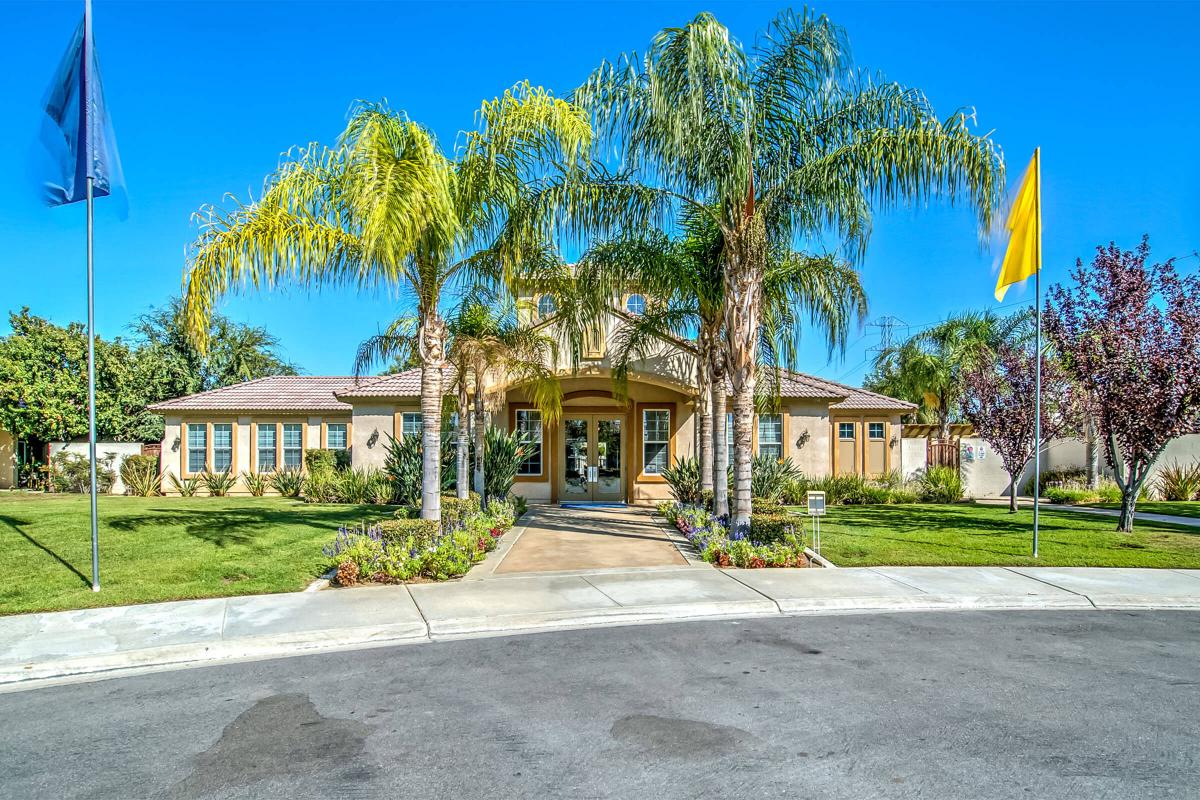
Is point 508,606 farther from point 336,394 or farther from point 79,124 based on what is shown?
point 336,394

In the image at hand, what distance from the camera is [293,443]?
2502cm

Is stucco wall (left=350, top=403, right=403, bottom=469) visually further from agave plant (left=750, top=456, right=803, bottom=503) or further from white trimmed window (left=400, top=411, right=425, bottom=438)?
agave plant (left=750, top=456, right=803, bottom=503)

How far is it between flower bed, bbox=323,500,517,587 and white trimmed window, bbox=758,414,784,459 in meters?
12.3

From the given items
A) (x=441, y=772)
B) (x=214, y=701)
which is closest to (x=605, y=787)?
(x=441, y=772)


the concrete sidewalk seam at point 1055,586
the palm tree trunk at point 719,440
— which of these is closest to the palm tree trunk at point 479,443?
the palm tree trunk at point 719,440

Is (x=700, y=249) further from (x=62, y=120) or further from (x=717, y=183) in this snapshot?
(x=62, y=120)

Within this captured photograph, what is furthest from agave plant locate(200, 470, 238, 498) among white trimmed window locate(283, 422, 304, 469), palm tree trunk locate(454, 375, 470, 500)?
palm tree trunk locate(454, 375, 470, 500)

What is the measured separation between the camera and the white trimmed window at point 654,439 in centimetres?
2150

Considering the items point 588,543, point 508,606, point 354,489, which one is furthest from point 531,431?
point 508,606

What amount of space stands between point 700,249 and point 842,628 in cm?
764

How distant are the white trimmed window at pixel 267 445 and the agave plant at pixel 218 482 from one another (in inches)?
40.2

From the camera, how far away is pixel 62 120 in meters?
9.67

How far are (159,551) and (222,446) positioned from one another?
45.6ft

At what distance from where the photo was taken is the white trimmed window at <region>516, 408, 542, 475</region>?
21750 mm
